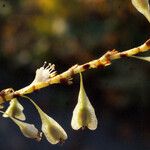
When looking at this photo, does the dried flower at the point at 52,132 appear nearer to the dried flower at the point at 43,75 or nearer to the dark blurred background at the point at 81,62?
the dried flower at the point at 43,75

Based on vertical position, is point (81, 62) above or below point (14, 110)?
below

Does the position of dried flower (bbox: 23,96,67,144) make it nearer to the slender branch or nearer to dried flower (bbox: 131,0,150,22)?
the slender branch

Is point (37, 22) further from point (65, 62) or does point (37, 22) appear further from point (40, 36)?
point (65, 62)

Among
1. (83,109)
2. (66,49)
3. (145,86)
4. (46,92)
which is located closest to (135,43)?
(145,86)

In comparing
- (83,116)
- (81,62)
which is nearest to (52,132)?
(83,116)

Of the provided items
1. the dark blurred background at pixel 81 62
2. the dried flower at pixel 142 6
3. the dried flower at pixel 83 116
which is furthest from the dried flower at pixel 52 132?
the dark blurred background at pixel 81 62

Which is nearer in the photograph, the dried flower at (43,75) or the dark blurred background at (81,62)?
the dried flower at (43,75)

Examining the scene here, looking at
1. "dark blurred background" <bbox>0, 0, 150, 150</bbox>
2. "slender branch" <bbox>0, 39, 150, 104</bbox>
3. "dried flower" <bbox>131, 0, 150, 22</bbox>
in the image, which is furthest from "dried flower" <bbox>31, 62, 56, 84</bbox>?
"dark blurred background" <bbox>0, 0, 150, 150</bbox>

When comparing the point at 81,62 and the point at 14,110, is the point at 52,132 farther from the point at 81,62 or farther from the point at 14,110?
the point at 81,62
